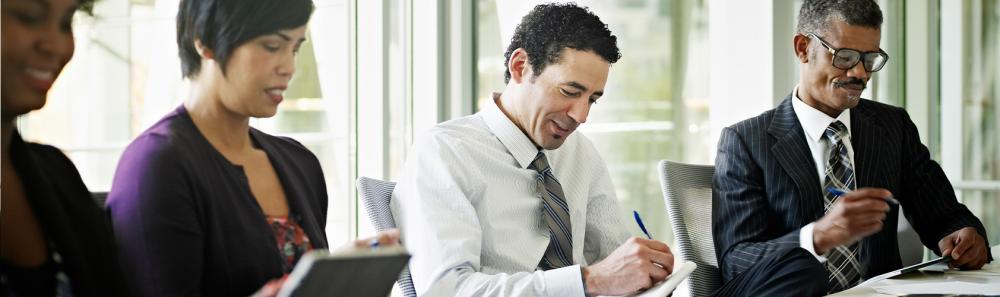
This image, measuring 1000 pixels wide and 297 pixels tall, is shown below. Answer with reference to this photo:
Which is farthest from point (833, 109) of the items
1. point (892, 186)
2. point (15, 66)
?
point (15, 66)

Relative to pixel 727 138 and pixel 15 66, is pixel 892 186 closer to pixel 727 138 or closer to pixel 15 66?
pixel 727 138

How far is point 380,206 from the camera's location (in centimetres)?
196

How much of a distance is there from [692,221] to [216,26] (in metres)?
1.47

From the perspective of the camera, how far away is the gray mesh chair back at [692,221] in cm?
251

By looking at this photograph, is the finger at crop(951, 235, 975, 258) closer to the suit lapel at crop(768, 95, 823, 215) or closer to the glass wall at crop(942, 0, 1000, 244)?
the suit lapel at crop(768, 95, 823, 215)

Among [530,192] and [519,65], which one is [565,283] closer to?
[530,192]

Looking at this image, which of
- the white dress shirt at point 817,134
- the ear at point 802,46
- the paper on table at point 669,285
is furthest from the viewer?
the ear at point 802,46

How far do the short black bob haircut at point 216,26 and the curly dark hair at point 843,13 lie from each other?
1.70 metres

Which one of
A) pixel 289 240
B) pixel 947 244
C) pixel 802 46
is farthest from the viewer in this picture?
pixel 802 46

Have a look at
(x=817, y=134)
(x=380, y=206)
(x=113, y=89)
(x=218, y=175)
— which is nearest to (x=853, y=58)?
(x=817, y=134)

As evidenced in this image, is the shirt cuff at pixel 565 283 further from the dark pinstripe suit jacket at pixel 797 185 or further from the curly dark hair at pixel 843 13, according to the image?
the curly dark hair at pixel 843 13

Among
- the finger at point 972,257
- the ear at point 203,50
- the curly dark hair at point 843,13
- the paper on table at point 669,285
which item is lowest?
the finger at point 972,257

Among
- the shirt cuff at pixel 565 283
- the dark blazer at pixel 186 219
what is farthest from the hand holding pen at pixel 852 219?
the dark blazer at pixel 186 219

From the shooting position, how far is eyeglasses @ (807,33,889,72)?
8.67 feet
